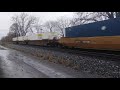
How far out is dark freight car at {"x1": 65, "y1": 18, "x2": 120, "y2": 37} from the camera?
20234 mm

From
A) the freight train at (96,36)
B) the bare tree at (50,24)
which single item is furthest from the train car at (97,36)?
the bare tree at (50,24)

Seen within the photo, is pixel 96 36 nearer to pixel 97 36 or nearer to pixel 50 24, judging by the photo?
pixel 97 36

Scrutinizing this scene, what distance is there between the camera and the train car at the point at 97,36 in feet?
66.2

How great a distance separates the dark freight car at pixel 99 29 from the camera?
797 inches

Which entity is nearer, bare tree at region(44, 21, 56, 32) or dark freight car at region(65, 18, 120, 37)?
dark freight car at region(65, 18, 120, 37)

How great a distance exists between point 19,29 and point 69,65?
106729mm

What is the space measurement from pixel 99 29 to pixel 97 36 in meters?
0.78

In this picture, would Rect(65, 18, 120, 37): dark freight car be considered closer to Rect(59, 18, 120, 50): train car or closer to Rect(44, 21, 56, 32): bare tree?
Rect(59, 18, 120, 50): train car

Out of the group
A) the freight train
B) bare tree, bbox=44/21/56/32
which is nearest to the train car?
the freight train

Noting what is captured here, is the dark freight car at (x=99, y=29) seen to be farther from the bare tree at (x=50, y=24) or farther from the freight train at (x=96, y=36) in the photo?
the bare tree at (x=50, y=24)

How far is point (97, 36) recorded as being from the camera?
2333cm

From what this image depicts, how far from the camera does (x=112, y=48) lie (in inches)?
815

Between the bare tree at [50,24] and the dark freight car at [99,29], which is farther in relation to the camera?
the bare tree at [50,24]
